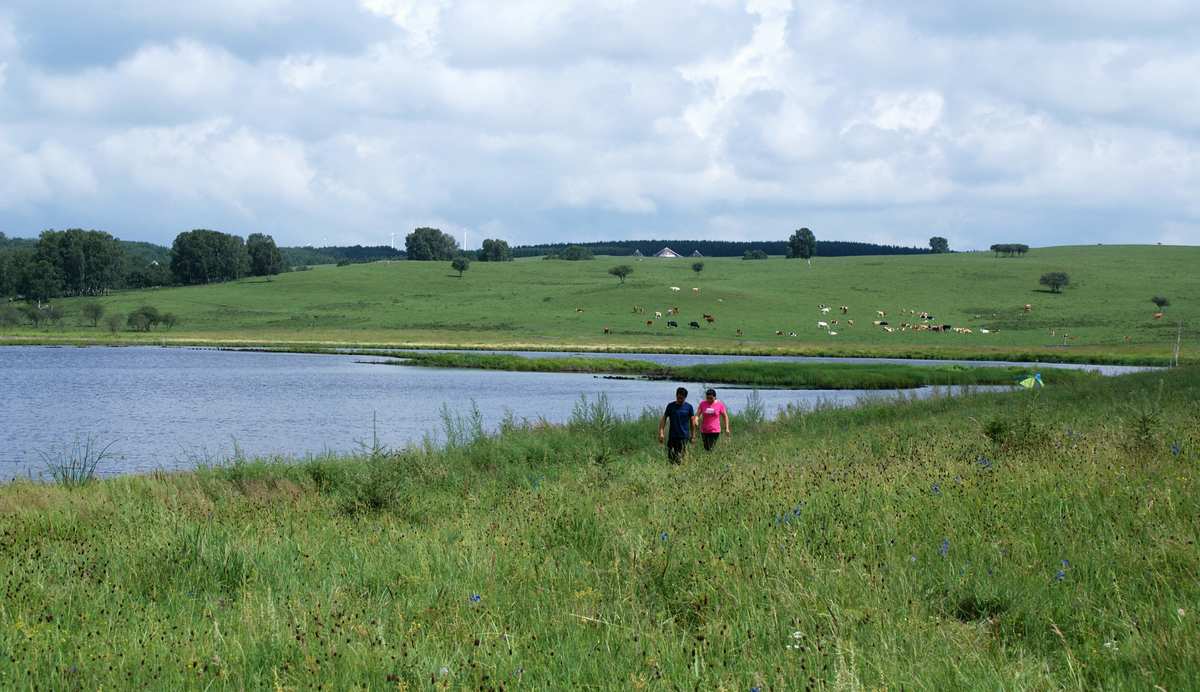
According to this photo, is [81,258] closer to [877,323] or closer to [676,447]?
[877,323]

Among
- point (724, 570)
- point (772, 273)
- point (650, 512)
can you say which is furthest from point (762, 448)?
point (772, 273)

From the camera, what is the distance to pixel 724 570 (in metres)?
8.02

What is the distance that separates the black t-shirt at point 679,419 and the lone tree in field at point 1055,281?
126831 millimetres

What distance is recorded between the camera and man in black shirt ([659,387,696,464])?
18.6 meters

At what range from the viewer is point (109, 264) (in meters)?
162

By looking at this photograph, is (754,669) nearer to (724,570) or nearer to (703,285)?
(724,570)

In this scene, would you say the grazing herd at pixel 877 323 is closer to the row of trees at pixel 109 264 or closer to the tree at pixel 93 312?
the tree at pixel 93 312

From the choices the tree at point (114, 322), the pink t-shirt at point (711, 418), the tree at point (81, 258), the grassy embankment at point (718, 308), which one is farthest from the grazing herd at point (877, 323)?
the pink t-shirt at point (711, 418)

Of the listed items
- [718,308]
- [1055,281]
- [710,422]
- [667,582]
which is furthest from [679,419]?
[1055,281]

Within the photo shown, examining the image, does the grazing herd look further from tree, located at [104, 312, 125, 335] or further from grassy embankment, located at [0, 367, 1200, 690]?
grassy embankment, located at [0, 367, 1200, 690]

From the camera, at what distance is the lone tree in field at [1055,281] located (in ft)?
435

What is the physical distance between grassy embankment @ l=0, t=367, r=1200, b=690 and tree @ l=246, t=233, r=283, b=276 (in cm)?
16977

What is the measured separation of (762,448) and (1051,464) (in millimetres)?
7623

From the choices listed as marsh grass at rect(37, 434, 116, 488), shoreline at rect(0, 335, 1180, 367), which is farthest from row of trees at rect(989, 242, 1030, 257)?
marsh grass at rect(37, 434, 116, 488)
